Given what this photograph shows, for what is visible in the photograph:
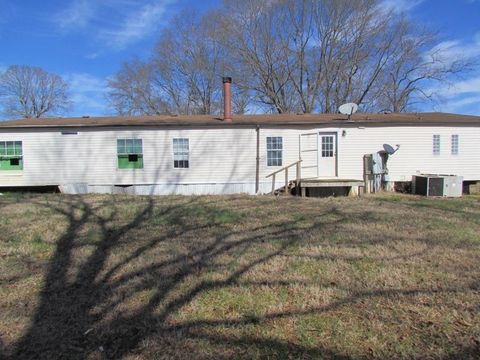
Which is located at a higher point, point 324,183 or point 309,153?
point 309,153

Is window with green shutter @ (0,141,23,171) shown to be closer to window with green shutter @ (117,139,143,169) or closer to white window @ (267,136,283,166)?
window with green shutter @ (117,139,143,169)

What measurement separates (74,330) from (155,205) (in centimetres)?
676

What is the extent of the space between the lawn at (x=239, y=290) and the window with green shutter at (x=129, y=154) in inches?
310

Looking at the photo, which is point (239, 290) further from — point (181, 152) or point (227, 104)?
point (227, 104)

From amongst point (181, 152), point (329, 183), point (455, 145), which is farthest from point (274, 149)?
point (455, 145)

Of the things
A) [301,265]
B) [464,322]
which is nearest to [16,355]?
[301,265]

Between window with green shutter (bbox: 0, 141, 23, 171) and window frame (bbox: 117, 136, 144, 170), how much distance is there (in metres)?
3.63

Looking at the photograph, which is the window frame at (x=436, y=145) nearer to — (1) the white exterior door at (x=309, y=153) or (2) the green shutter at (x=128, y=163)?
(1) the white exterior door at (x=309, y=153)

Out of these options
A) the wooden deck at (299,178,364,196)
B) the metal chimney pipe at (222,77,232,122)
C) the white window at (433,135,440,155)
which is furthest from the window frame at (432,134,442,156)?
the metal chimney pipe at (222,77,232,122)

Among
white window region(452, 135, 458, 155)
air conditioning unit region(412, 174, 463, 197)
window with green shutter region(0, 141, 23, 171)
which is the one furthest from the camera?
white window region(452, 135, 458, 155)

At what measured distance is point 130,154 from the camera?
50.1ft

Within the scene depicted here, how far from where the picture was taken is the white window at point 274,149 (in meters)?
15.4

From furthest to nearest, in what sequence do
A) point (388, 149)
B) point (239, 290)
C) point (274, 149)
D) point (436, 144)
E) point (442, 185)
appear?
point (436, 144)
point (274, 149)
point (388, 149)
point (442, 185)
point (239, 290)

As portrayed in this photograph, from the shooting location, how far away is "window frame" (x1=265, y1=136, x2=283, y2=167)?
605 inches
